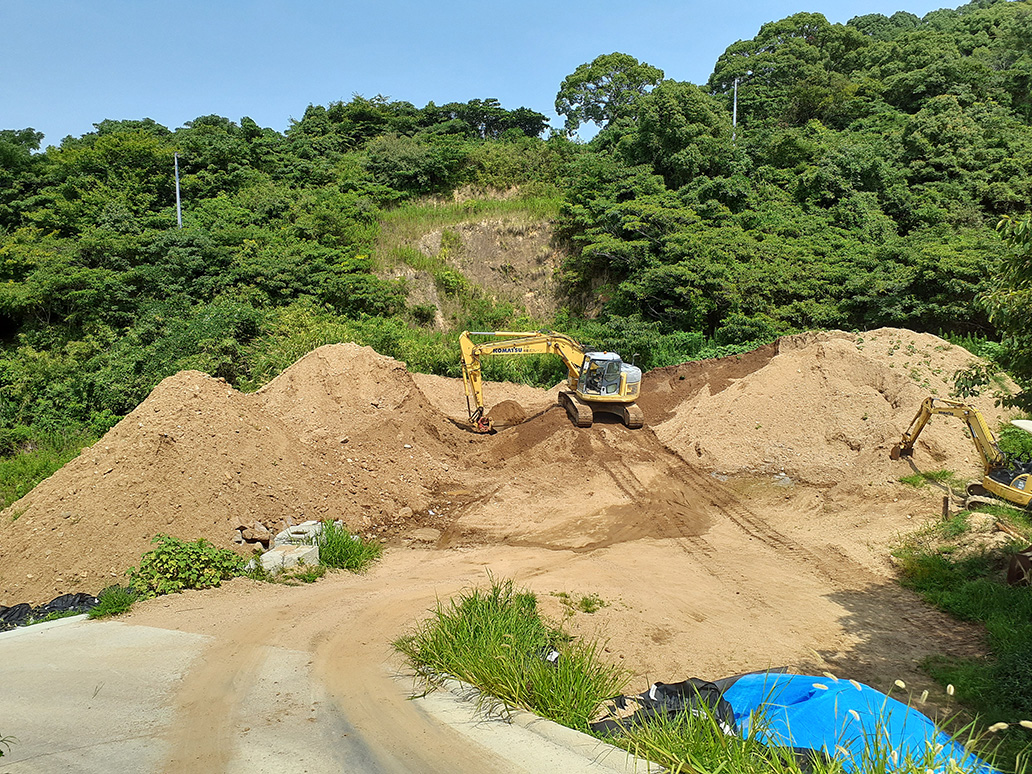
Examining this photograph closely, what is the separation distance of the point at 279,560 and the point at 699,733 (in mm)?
6949

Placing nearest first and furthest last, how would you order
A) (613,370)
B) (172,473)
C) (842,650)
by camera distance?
(842,650)
(172,473)
(613,370)

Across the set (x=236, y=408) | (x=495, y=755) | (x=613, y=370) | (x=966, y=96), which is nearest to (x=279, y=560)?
(x=236, y=408)

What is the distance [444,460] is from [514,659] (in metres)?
9.33

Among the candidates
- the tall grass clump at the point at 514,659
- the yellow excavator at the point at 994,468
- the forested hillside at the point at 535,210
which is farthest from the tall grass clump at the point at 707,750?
the forested hillside at the point at 535,210

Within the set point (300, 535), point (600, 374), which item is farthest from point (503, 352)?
point (300, 535)

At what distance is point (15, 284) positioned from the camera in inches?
858

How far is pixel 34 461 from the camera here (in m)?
15.7

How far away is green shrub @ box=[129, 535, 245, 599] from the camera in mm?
8758

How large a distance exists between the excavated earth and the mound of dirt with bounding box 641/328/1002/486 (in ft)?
0.17

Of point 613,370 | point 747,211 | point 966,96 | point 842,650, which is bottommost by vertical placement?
point 842,650

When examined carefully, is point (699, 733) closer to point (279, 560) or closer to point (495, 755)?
point (495, 755)

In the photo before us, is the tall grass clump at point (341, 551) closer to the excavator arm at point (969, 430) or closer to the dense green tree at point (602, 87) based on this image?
the excavator arm at point (969, 430)

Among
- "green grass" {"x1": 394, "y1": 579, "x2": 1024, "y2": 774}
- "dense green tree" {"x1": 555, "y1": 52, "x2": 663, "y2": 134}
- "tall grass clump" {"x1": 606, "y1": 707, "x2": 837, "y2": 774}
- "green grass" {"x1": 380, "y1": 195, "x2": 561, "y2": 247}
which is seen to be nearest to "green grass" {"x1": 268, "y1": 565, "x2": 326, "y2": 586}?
"green grass" {"x1": 394, "y1": 579, "x2": 1024, "y2": 774}

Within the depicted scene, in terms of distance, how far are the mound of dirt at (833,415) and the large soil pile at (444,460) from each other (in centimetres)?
4
